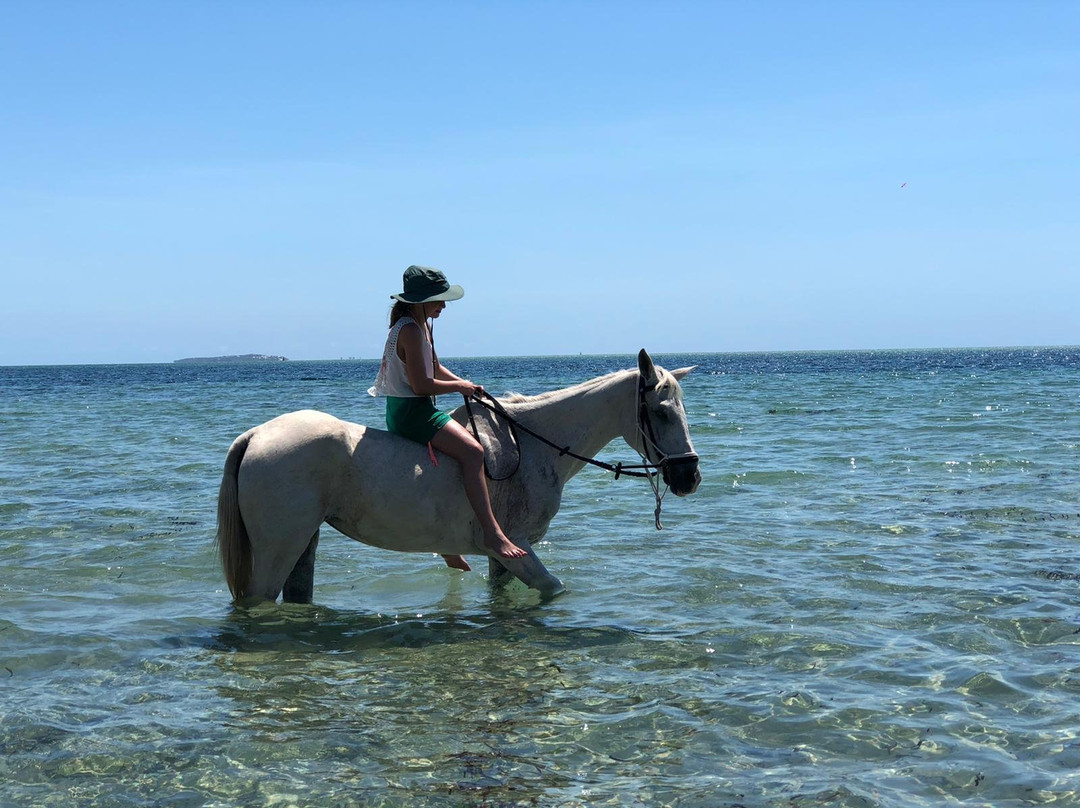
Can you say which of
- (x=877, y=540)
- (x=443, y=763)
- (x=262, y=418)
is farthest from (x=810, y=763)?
(x=262, y=418)

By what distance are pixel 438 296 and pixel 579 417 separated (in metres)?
1.44

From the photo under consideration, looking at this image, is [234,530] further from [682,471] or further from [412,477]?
[682,471]

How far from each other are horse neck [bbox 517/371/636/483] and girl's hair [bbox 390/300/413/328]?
3.84 ft

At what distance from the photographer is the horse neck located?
7160 mm

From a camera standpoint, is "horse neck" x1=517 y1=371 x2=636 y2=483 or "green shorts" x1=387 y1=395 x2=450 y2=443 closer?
"green shorts" x1=387 y1=395 x2=450 y2=443

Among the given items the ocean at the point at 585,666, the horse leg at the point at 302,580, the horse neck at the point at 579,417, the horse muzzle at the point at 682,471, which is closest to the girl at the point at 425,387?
the horse neck at the point at 579,417

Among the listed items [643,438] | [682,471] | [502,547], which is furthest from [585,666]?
[643,438]

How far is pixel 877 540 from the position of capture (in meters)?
9.55

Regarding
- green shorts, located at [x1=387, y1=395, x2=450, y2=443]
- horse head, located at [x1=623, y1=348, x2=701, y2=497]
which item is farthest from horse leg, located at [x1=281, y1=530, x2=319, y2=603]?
horse head, located at [x1=623, y1=348, x2=701, y2=497]

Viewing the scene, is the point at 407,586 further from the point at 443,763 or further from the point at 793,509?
the point at 793,509

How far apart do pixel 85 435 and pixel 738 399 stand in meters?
25.3

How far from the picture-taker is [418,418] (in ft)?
21.9

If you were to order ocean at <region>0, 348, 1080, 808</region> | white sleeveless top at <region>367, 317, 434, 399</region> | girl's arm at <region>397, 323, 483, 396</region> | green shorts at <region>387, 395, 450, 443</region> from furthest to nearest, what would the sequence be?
green shorts at <region>387, 395, 450, 443</region>
white sleeveless top at <region>367, 317, 434, 399</region>
girl's arm at <region>397, 323, 483, 396</region>
ocean at <region>0, 348, 1080, 808</region>

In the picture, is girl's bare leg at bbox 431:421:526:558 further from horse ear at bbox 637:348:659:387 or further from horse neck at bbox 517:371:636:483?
horse ear at bbox 637:348:659:387
